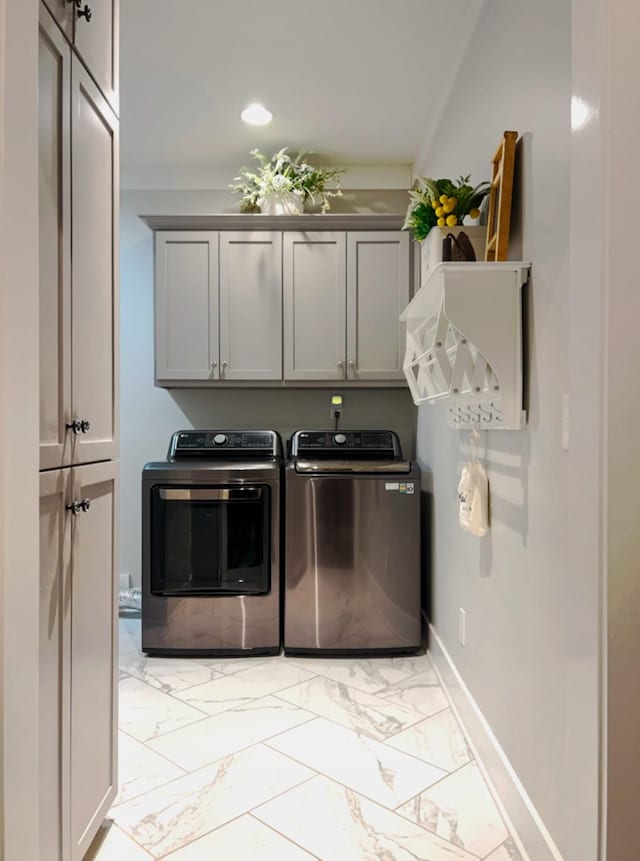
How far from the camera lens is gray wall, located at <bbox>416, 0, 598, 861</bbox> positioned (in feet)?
4.33

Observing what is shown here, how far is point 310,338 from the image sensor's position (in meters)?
3.26

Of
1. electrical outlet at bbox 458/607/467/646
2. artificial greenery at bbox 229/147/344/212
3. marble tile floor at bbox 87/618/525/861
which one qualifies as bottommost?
marble tile floor at bbox 87/618/525/861

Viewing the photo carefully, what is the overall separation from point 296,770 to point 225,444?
178 centimetres

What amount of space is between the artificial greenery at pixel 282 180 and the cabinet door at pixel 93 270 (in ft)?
5.46

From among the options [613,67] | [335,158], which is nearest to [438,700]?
[613,67]

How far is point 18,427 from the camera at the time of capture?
841mm

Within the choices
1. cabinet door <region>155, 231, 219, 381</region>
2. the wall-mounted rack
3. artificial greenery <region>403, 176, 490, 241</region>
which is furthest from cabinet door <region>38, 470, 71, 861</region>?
cabinet door <region>155, 231, 219, 381</region>

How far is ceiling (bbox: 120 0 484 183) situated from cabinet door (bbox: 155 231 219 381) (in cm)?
55

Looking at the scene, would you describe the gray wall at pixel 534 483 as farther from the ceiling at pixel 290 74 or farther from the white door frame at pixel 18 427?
the white door frame at pixel 18 427

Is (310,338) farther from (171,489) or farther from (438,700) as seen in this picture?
(438,700)

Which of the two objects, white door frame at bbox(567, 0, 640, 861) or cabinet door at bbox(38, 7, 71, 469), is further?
cabinet door at bbox(38, 7, 71, 469)

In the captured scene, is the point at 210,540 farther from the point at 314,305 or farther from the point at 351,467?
the point at 314,305

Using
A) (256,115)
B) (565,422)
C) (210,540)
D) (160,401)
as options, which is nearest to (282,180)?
(256,115)

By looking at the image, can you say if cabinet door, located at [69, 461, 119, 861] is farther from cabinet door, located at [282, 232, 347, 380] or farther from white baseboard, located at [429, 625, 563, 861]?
cabinet door, located at [282, 232, 347, 380]
